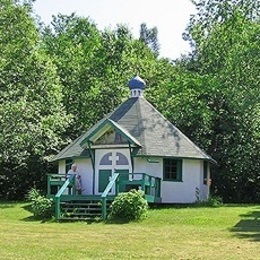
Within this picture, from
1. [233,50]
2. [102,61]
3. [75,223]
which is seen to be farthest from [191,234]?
[102,61]

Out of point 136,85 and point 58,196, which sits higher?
point 136,85

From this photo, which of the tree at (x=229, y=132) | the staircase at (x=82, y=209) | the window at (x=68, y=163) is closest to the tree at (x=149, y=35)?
the tree at (x=229, y=132)

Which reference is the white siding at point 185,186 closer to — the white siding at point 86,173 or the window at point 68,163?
the white siding at point 86,173

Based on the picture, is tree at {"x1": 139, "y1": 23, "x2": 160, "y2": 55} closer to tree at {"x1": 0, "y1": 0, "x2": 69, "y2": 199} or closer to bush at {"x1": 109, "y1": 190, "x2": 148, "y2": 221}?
tree at {"x1": 0, "y1": 0, "x2": 69, "y2": 199}

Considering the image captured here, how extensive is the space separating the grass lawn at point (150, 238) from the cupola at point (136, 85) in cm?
875

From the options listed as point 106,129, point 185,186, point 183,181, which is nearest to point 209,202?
point 185,186

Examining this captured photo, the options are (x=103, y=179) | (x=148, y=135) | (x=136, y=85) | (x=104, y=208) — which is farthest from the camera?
(x=136, y=85)

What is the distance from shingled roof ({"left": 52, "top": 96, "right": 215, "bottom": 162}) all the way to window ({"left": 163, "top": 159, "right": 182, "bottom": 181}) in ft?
1.88

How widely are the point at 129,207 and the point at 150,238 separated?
5.68 meters

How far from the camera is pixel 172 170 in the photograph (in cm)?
2781

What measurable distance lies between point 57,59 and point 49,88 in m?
8.86

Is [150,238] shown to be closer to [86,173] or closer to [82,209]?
[82,209]

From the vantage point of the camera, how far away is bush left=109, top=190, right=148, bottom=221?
837 inches

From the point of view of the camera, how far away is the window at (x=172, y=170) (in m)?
27.6
